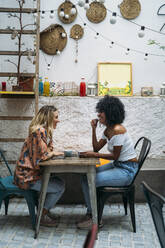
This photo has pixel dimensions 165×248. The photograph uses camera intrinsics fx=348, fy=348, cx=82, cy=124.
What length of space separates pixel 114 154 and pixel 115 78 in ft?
6.67

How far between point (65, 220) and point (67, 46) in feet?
8.40

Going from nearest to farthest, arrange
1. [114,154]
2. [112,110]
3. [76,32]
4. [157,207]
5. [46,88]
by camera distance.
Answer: [157,207]
[114,154]
[112,110]
[46,88]
[76,32]

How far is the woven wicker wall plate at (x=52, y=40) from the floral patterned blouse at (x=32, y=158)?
2.15 metres

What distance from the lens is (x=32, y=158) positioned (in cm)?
311

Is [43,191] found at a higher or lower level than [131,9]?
lower

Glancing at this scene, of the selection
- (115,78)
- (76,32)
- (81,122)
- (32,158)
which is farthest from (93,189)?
(76,32)

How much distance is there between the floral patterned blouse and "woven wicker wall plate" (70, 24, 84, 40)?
7.33 ft

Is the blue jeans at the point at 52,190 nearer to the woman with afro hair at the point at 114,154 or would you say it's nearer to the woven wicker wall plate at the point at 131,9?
the woman with afro hair at the point at 114,154

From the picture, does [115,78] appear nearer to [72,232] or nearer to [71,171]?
[71,171]

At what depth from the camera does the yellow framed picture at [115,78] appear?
4934 mm

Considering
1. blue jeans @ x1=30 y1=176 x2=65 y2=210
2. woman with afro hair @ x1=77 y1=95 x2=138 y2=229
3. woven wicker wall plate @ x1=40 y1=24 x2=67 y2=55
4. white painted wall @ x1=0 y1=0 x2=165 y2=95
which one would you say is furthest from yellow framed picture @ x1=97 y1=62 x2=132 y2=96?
blue jeans @ x1=30 y1=176 x2=65 y2=210

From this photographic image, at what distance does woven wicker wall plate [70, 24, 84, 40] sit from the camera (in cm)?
495

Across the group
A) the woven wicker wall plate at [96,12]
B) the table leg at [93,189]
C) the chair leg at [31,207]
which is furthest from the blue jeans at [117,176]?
the woven wicker wall plate at [96,12]

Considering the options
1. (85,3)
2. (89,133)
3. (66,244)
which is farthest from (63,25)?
(66,244)
